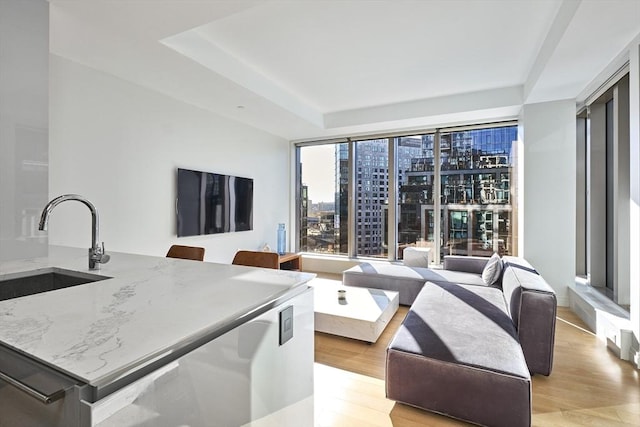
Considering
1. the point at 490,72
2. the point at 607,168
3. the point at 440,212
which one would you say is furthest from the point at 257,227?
the point at 607,168

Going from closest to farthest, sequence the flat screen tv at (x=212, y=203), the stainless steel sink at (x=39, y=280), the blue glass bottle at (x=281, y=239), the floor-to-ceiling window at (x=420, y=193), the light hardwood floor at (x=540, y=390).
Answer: the stainless steel sink at (x=39, y=280) → the light hardwood floor at (x=540, y=390) → the flat screen tv at (x=212, y=203) → the floor-to-ceiling window at (x=420, y=193) → the blue glass bottle at (x=281, y=239)

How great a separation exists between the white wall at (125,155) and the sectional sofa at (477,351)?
277 centimetres

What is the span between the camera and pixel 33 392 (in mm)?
572

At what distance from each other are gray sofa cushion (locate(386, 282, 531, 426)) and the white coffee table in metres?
0.53

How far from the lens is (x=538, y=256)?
12.7 ft

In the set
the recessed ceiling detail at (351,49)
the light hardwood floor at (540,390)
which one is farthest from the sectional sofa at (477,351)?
the recessed ceiling detail at (351,49)

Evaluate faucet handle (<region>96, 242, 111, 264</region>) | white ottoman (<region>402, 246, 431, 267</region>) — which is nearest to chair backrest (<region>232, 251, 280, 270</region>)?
faucet handle (<region>96, 242, 111, 264</region>)

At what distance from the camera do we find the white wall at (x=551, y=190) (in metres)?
3.75

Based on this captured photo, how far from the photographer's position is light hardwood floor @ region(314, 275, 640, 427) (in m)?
1.79

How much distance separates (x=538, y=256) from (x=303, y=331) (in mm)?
3853

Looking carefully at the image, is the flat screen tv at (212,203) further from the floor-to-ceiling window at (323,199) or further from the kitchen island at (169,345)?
the kitchen island at (169,345)

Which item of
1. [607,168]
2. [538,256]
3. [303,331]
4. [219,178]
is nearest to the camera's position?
[303,331]

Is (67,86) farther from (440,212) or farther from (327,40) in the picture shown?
(440,212)

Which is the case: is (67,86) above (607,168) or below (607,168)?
above
